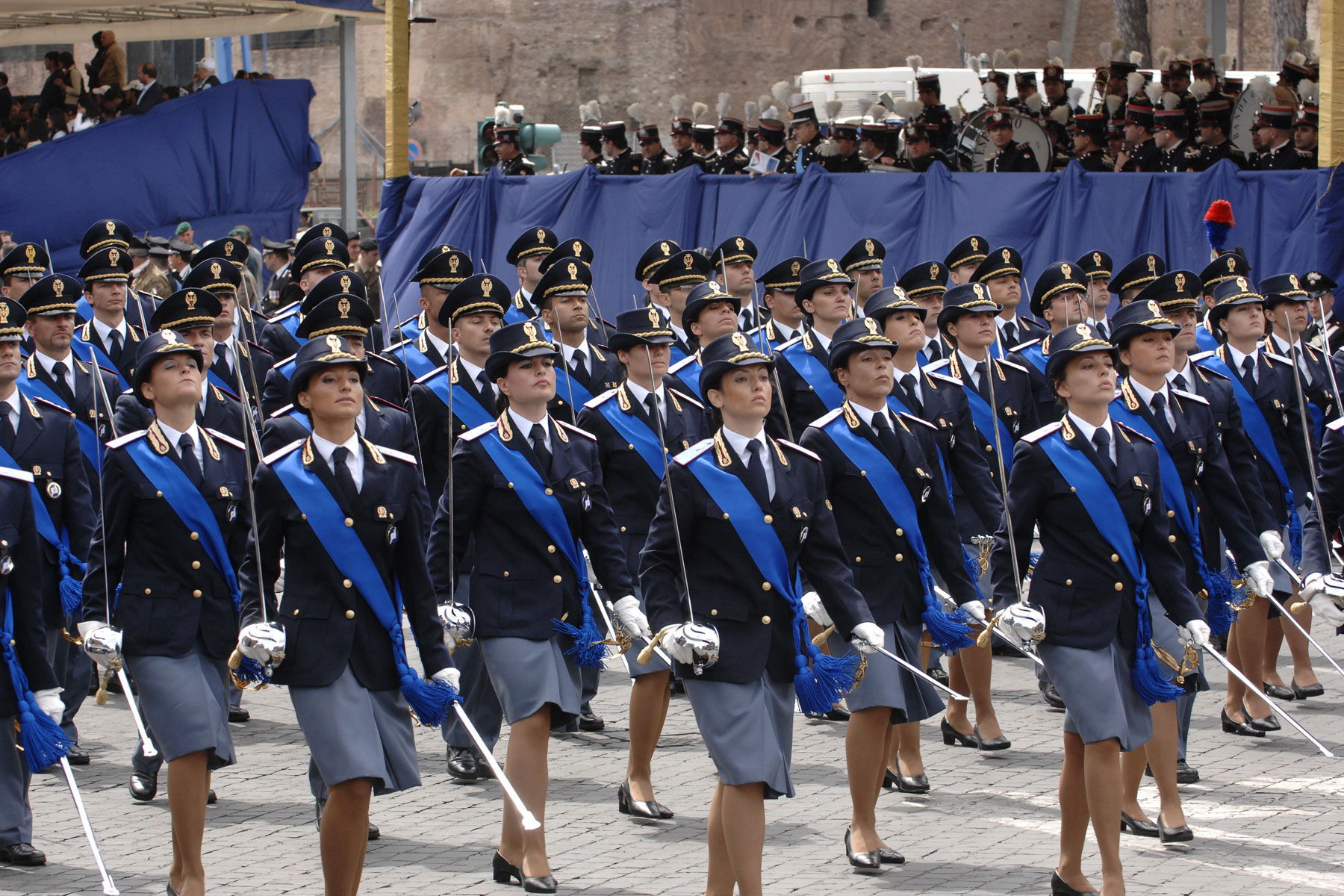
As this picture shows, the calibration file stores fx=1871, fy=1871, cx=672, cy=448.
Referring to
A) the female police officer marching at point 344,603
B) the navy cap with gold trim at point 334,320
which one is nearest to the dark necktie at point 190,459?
the female police officer marching at point 344,603

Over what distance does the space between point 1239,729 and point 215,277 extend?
5804 mm

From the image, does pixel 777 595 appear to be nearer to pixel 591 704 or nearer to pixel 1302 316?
pixel 591 704

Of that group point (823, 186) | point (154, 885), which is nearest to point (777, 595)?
point (154, 885)

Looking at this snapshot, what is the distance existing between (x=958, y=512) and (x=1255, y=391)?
165 cm

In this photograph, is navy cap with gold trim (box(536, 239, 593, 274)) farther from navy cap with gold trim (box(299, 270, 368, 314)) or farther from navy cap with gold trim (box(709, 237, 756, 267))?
navy cap with gold trim (box(299, 270, 368, 314))

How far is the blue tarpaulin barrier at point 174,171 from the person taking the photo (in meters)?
22.4

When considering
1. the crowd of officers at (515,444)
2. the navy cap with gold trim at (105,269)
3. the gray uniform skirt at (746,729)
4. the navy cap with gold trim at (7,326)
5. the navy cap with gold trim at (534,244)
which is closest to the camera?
the gray uniform skirt at (746,729)

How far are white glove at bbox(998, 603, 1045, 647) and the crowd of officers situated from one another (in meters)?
0.27

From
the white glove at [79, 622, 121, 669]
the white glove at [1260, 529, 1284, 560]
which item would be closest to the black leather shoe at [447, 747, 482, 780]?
the white glove at [79, 622, 121, 669]

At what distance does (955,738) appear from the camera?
894 centimetres

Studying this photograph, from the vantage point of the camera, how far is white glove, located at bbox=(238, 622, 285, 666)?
5.69 m

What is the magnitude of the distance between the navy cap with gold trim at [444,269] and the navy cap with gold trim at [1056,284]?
3.49 meters

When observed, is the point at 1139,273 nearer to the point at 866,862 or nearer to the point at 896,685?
the point at 896,685

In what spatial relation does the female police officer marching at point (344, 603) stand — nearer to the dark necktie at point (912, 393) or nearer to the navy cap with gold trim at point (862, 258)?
the dark necktie at point (912, 393)
